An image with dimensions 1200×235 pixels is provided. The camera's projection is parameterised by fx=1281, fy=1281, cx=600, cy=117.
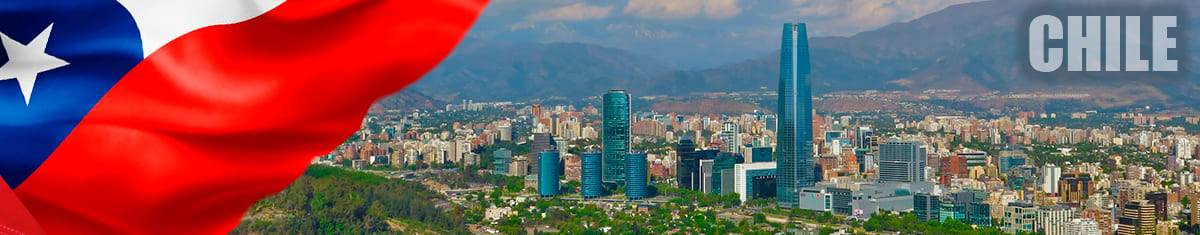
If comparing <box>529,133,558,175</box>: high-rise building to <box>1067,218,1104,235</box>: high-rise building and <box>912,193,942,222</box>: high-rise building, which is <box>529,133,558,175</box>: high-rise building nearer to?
<box>912,193,942,222</box>: high-rise building

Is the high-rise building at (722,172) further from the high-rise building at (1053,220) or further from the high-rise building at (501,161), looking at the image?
the high-rise building at (1053,220)

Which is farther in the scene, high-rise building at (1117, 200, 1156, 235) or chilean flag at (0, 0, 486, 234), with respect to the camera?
high-rise building at (1117, 200, 1156, 235)

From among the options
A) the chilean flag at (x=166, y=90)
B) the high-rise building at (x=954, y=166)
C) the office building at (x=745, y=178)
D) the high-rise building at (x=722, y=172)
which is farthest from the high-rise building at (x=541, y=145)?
the chilean flag at (x=166, y=90)

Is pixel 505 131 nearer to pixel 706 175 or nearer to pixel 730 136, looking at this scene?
pixel 730 136

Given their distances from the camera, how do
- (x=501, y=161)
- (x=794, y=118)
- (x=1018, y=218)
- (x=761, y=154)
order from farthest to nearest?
(x=794, y=118) → (x=761, y=154) → (x=501, y=161) → (x=1018, y=218)

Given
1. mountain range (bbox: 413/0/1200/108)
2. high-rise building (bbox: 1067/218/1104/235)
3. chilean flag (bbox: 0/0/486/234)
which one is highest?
mountain range (bbox: 413/0/1200/108)

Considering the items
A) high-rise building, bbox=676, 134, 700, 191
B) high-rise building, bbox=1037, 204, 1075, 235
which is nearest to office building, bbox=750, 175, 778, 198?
high-rise building, bbox=676, 134, 700, 191

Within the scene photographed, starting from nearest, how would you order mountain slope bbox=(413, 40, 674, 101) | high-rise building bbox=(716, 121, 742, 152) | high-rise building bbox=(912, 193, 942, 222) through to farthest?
high-rise building bbox=(912, 193, 942, 222) → high-rise building bbox=(716, 121, 742, 152) → mountain slope bbox=(413, 40, 674, 101)

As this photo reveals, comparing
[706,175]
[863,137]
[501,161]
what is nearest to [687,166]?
[706,175]
